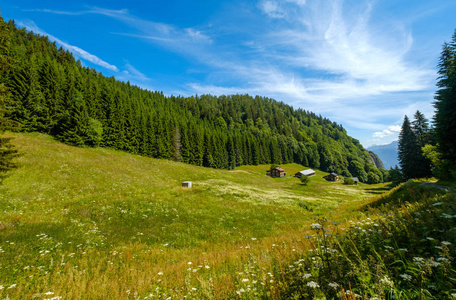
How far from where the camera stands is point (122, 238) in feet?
39.5

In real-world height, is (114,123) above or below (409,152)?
above

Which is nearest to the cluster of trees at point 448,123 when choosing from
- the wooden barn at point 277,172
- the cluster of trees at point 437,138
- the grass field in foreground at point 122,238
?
the cluster of trees at point 437,138

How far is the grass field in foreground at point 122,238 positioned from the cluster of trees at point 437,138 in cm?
1470

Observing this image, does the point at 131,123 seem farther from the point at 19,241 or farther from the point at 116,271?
the point at 116,271

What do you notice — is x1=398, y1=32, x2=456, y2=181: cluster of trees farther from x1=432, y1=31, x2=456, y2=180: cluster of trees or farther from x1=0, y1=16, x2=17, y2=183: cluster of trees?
x1=0, y1=16, x2=17, y2=183: cluster of trees

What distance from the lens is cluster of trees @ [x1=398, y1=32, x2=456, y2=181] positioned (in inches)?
800

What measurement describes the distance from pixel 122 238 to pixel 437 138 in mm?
35524

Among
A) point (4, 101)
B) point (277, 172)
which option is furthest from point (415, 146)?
point (4, 101)

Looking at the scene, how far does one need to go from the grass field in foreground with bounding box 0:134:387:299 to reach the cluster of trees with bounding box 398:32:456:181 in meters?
14.7

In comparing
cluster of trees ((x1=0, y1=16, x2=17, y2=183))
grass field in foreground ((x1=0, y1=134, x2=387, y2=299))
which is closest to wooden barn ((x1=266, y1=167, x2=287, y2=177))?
grass field in foreground ((x1=0, y1=134, x2=387, y2=299))

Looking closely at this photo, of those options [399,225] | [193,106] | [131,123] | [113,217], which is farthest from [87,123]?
[193,106]

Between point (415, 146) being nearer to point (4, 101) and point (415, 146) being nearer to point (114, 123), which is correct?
point (4, 101)

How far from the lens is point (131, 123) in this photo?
66750 mm

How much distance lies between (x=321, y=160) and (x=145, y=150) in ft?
449
